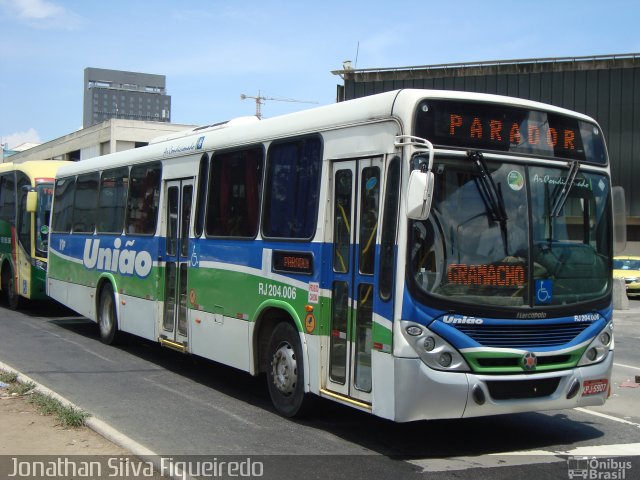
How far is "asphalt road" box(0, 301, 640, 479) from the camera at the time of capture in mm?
6418

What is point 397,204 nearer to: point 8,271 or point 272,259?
point 272,259

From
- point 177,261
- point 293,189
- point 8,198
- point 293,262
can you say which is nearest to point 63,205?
point 8,198

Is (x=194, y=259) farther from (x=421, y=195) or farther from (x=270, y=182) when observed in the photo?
(x=421, y=195)

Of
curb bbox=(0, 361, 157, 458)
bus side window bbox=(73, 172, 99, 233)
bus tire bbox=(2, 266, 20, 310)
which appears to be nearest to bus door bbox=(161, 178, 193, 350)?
curb bbox=(0, 361, 157, 458)

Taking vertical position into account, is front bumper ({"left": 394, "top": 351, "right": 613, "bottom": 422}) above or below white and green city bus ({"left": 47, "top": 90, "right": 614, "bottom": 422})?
below

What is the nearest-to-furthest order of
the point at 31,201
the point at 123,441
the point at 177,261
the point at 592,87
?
the point at 123,441, the point at 177,261, the point at 31,201, the point at 592,87

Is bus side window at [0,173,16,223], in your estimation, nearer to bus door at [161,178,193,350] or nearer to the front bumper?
bus door at [161,178,193,350]

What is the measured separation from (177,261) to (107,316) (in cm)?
323

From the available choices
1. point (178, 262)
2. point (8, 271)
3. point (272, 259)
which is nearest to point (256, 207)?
point (272, 259)

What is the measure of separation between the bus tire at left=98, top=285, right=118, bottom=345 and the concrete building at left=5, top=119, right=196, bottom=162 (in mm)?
30899

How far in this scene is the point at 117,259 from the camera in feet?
41.3

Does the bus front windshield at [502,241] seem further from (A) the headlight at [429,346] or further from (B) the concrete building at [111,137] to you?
(B) the concrete building at [111,137]

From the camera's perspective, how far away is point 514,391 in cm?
651

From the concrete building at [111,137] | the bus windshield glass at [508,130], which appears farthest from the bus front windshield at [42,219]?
the concrete building at [111,137]
